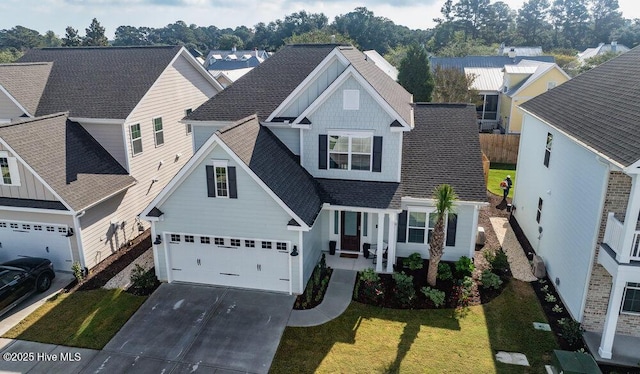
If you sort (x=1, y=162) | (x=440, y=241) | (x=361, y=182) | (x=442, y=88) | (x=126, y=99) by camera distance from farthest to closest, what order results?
1. (x=442, y=88)
2. (x=126, y=99)
3. (x=361, y=182)
4. (x=1, y=162)
5. (x=440, y=241)

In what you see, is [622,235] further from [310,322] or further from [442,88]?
[442,88]

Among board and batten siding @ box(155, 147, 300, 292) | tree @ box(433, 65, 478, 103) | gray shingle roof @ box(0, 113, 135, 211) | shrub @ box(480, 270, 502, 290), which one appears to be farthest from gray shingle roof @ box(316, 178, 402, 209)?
tree @ box(433, 65, 478, 103)

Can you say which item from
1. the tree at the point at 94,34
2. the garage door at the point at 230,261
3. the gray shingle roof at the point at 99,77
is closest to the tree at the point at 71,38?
the tree at the point at 94,34

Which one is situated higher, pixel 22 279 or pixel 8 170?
pixel 8 170

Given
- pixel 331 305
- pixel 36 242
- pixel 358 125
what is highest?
pixel 358 125

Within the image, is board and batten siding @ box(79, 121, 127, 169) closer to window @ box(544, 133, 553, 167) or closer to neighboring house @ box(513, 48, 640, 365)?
neighboring house @ box(513, 48, 640, 365)

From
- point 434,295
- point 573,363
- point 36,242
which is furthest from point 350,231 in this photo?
point 36,242

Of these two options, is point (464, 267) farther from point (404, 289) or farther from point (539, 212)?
point (539, 212)

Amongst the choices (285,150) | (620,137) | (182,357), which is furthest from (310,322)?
(620,137)
